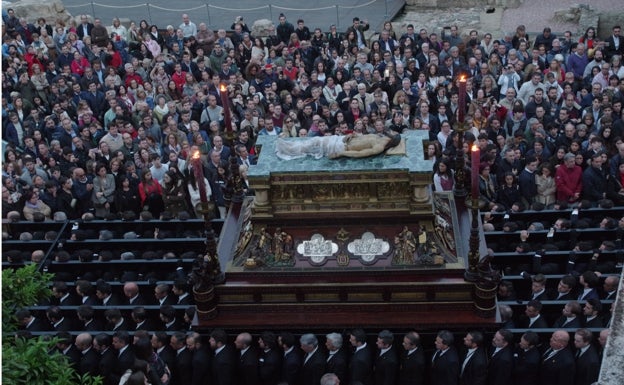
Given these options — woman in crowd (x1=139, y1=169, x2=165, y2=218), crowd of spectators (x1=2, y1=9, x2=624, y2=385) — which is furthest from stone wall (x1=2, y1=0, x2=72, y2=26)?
woman in crowd (x1=139, y1=169, x2=165, y2=218)

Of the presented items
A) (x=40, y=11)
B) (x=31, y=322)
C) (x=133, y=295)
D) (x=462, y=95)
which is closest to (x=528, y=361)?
(x=462, y=95)

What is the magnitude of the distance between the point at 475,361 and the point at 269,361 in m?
2.49

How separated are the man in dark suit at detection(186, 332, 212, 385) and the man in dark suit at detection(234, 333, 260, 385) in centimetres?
37

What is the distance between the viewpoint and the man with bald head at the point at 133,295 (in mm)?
10523

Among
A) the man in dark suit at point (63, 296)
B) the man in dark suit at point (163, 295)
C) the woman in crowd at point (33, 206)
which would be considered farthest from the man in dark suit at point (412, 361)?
the woman in crowd at point (33, 206)

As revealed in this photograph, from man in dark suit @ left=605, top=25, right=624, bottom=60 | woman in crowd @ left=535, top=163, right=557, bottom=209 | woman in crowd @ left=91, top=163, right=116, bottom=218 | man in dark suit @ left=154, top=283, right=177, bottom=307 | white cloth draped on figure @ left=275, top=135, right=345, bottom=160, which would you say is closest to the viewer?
white cloth draped on figure @ left=275, top=135, right=345, bottom=160

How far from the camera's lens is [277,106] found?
14.9 meters

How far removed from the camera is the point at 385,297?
32.1 ft

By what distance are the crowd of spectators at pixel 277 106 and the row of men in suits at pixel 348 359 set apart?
10.4 feet

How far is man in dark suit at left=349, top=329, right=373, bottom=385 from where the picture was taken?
9.19 meters

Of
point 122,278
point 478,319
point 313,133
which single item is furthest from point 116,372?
point 313,133

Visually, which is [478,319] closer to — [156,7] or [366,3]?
[366,3]

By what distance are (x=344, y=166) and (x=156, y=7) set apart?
17.1 metres

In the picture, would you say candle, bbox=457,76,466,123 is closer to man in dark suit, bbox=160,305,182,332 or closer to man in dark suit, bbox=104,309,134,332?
man in dark suit, bbox=160,305,182,332
